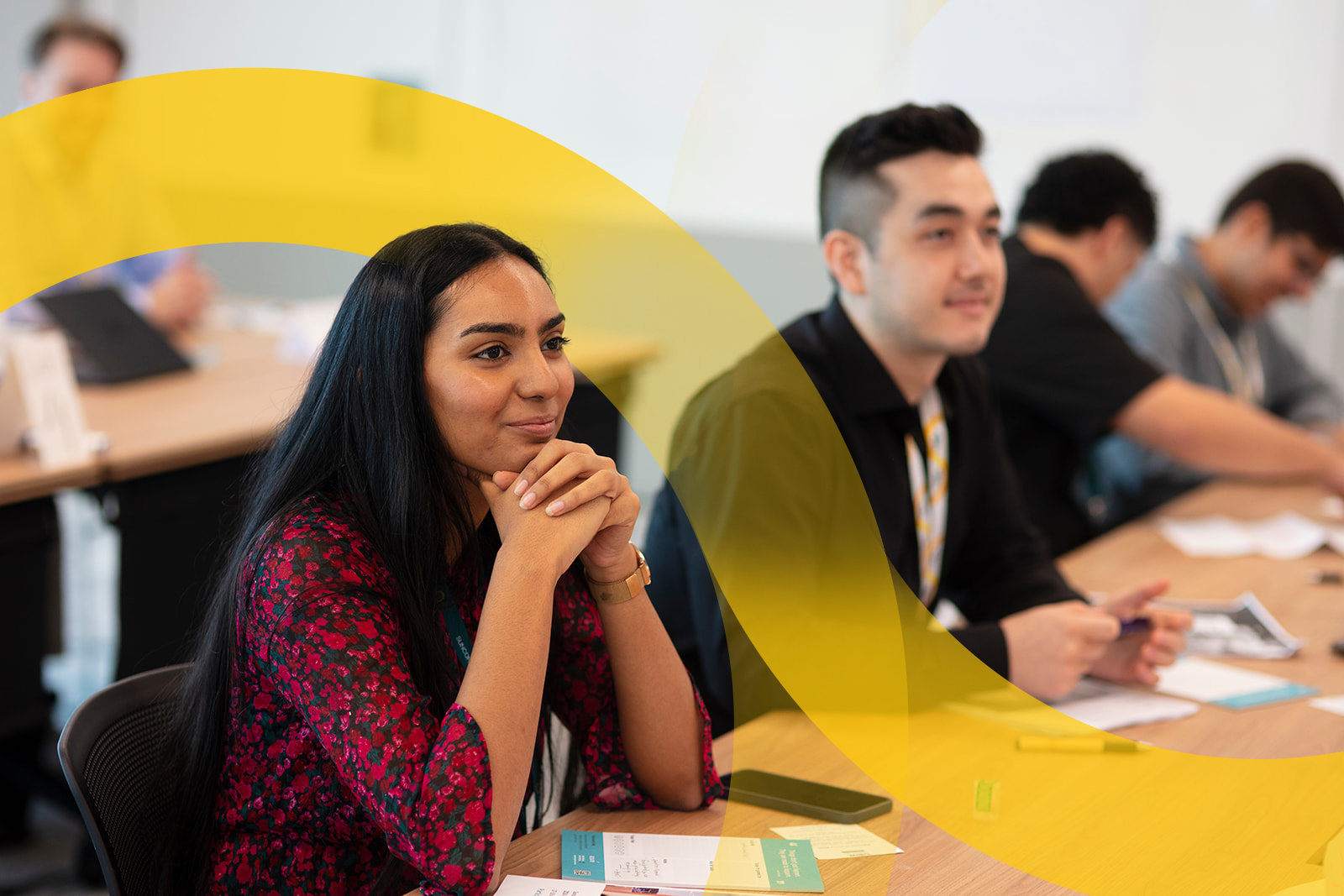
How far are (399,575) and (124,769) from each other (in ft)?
1.20

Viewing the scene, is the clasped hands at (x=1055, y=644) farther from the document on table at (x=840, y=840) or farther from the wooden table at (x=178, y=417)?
the wooden table at (x=178, y=417)

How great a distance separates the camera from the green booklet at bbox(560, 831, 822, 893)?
1.15 meters

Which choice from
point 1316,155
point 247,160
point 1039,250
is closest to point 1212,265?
point 1039,250

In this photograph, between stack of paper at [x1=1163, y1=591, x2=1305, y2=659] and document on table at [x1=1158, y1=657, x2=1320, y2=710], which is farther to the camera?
stack of paper at [x1=1163, y1=591, x2=1305, y2=659]

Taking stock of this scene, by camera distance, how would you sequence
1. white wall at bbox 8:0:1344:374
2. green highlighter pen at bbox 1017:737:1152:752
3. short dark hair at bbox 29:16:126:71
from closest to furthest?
green highlighter pen at bbox 1017:737:1152:752 → short dark hair at bbox 29:16:126:71 → white wall at bbox 8:0:1344:374

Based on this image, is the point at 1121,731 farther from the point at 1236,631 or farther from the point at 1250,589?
the point at 1250,589

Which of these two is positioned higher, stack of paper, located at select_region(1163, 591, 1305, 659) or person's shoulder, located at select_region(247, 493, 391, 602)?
person's shoulder, located at select_region(247, 493, 391, 602)

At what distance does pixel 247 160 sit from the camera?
4.22 ft

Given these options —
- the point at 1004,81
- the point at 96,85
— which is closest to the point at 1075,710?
the point at 96,85

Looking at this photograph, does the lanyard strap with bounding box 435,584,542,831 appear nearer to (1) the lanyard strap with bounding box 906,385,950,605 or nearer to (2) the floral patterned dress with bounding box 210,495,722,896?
(2) the floral patterned dress with bounding box 210,495,722,896

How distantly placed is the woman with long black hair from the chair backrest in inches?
1.5

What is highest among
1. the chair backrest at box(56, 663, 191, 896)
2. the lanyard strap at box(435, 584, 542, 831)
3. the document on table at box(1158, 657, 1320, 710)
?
the lanyard strap at box(435, 584, 542, 831)

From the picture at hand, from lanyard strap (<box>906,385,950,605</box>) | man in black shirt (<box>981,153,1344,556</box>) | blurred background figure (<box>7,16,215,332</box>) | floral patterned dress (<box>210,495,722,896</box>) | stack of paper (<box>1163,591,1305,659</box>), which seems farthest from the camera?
blurred background figure (<box>7,16,215,332</box>)

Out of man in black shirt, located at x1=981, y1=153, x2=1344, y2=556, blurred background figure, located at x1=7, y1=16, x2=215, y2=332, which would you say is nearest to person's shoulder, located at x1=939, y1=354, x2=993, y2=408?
man in black shirt, located at x1=981, y1=153, x2=1344, y2=556
